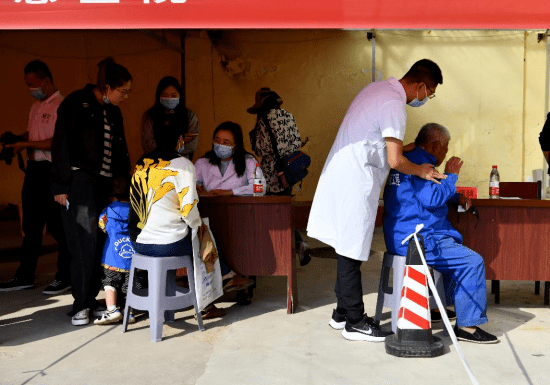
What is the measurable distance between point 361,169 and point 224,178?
5.00ft

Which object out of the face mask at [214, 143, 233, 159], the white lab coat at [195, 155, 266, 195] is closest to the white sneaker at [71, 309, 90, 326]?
the white lab coat at [195, 155, 266, 195]

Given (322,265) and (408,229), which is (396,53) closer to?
(322,265)

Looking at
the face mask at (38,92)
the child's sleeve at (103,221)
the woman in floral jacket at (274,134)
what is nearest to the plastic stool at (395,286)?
the woman in floral jacket at (274,134)

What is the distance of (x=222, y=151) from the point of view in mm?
4809

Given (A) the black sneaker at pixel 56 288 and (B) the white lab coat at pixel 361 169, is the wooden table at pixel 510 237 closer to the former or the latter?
(B) the white lab coat at pixel 361 169

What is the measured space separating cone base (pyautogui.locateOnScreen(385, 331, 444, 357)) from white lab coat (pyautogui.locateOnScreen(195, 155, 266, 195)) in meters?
1.80

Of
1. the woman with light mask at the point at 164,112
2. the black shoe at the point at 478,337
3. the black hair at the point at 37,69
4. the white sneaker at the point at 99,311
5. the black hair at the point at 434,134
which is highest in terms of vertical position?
the black hair at the point at 37,69

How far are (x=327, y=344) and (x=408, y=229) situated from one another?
2.79ft

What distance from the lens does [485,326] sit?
13.2ft

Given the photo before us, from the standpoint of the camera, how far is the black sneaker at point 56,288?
5.07 metres

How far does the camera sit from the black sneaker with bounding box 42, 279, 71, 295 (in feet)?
16.6

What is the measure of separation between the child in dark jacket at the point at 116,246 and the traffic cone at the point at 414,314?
1872 mm

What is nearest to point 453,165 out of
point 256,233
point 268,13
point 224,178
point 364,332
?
point 364,332

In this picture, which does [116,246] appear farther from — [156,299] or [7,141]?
[7,141]
